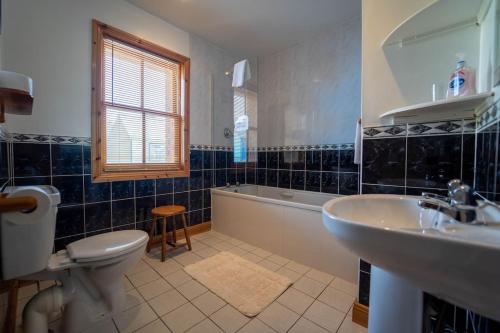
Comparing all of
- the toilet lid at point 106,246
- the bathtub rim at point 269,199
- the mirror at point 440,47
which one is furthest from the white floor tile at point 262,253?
the mirror at point 440,47

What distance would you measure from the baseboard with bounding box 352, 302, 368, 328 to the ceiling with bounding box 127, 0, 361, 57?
2581 mm

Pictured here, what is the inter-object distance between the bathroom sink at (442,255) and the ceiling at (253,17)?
2.29 metres

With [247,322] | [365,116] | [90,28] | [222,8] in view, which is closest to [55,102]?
[90,28]

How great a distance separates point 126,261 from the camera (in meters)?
1.27

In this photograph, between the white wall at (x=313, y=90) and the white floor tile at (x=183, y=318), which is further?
the white wall at (x=313, y=90)

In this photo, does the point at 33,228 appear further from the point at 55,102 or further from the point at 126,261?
the point at 55,102

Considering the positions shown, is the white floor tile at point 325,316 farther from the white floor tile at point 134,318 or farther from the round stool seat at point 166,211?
the round stool seat at point 166,211

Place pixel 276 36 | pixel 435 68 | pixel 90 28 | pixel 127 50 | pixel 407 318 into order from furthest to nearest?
pixel 276 36 → pixel 127 50 → pixel 90 28 → pixel 435 68 → pixel 407 318

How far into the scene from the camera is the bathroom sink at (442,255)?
0.39m

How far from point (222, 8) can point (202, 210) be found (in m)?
2.30

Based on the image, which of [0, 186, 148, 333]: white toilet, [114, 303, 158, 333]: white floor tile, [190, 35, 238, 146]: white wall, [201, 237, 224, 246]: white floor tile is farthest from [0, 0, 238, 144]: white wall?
[201, 237, 224, 246]: white floor tile

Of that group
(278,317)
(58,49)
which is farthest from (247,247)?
(58,49)

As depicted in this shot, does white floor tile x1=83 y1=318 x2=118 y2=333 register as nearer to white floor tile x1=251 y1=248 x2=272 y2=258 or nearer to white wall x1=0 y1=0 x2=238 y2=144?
white floor tile x1=251 y1=248 x2=272 y2=258

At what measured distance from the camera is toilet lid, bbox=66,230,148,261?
116 centimetres
